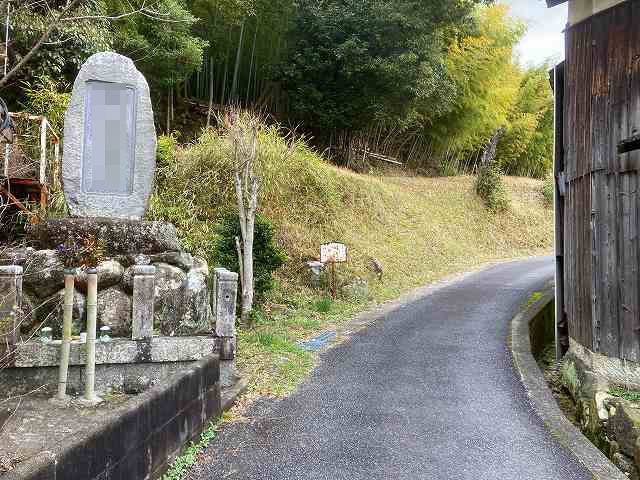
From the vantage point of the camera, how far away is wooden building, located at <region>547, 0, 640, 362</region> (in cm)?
553

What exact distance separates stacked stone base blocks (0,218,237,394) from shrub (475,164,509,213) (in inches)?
755

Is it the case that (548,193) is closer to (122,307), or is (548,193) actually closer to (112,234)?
(112,234)

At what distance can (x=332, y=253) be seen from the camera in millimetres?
10789

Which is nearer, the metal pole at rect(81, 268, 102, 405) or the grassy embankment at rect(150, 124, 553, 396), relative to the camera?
the metal pole at rect(81, 268, 102, 405)

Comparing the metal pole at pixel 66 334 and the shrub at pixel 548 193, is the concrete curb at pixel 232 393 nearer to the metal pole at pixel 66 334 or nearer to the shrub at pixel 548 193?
the metal pole at pixel 66 334

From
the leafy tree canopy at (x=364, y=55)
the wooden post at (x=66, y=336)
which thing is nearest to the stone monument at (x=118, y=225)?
the wooden post at (x=66, y=336)

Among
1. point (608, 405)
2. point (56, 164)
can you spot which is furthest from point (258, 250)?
point (608, 405)

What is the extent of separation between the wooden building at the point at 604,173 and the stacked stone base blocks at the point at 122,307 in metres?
4.37

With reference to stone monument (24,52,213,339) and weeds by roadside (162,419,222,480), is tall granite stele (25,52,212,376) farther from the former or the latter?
weeds by roadside (162,419,222,480)

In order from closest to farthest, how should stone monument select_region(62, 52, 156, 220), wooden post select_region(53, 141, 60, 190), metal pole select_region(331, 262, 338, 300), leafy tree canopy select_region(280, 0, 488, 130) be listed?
stone monument select_region(62, 52, 156, 220), wooden post select_region(53, 141, 60, 190), metal pole select_region(331, 262, 338, 300), leafy tree canopy select_region(280, 0, 488, 130)

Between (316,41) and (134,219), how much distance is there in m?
13.7

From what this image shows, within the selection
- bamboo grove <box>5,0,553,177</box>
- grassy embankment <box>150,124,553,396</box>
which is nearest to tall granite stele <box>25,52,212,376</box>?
grassy embankment <box>150,124,553,396</box>

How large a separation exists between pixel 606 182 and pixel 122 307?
5.54 m

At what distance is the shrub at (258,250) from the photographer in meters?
8.70
